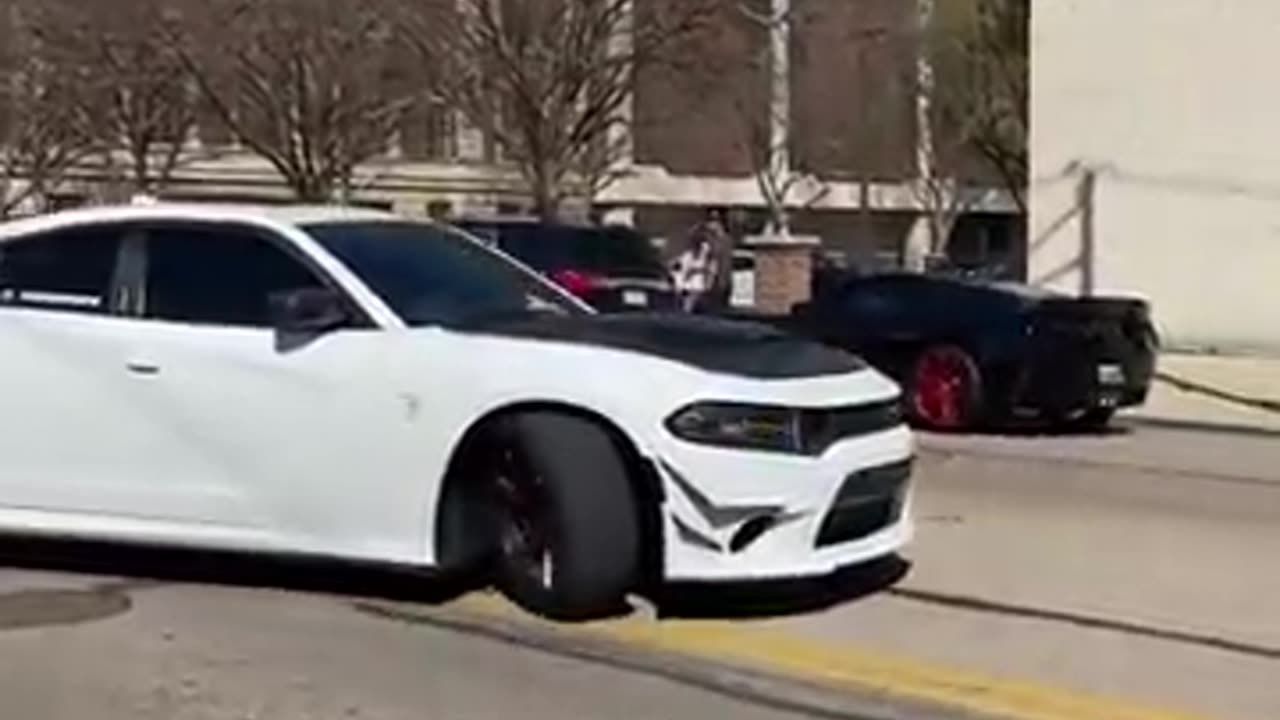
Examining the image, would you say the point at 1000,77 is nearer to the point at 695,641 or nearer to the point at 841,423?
the point at 841,423

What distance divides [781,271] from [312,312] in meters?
23.9

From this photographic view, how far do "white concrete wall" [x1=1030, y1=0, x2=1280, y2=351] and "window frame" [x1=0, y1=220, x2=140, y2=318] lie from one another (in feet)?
70.8

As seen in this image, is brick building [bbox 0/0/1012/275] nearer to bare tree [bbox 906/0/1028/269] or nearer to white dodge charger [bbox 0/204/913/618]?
bare tree [bbox 906/0/1028/269]

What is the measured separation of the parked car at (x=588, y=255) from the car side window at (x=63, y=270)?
40.1 feet

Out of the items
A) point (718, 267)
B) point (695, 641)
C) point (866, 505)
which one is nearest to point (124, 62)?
point (718, 267)

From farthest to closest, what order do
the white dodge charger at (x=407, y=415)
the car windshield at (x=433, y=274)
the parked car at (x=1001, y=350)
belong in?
the parked car at (x=1001, y=350) < the car windshield at (x=433, y=274) < the white dodge charger at (x=407, y=415)

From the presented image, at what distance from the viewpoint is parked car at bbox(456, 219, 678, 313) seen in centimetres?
2328

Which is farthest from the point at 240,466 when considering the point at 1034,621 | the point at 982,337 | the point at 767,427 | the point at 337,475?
the point at 982,337

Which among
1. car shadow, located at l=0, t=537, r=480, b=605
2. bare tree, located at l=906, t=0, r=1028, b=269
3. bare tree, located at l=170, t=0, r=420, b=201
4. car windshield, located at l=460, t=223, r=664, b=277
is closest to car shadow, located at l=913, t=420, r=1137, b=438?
car windshield, located at l=460, t=223, r=664, b=277

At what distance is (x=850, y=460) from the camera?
9.59 metres

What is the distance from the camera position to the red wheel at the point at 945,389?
19734mm

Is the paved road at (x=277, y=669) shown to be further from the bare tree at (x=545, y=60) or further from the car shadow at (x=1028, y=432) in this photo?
the bare tree at (x=545, y=60)

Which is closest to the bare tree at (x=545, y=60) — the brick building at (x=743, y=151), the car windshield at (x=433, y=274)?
the brick building at (x=743, y=151)

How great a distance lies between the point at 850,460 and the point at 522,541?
1301 mm
